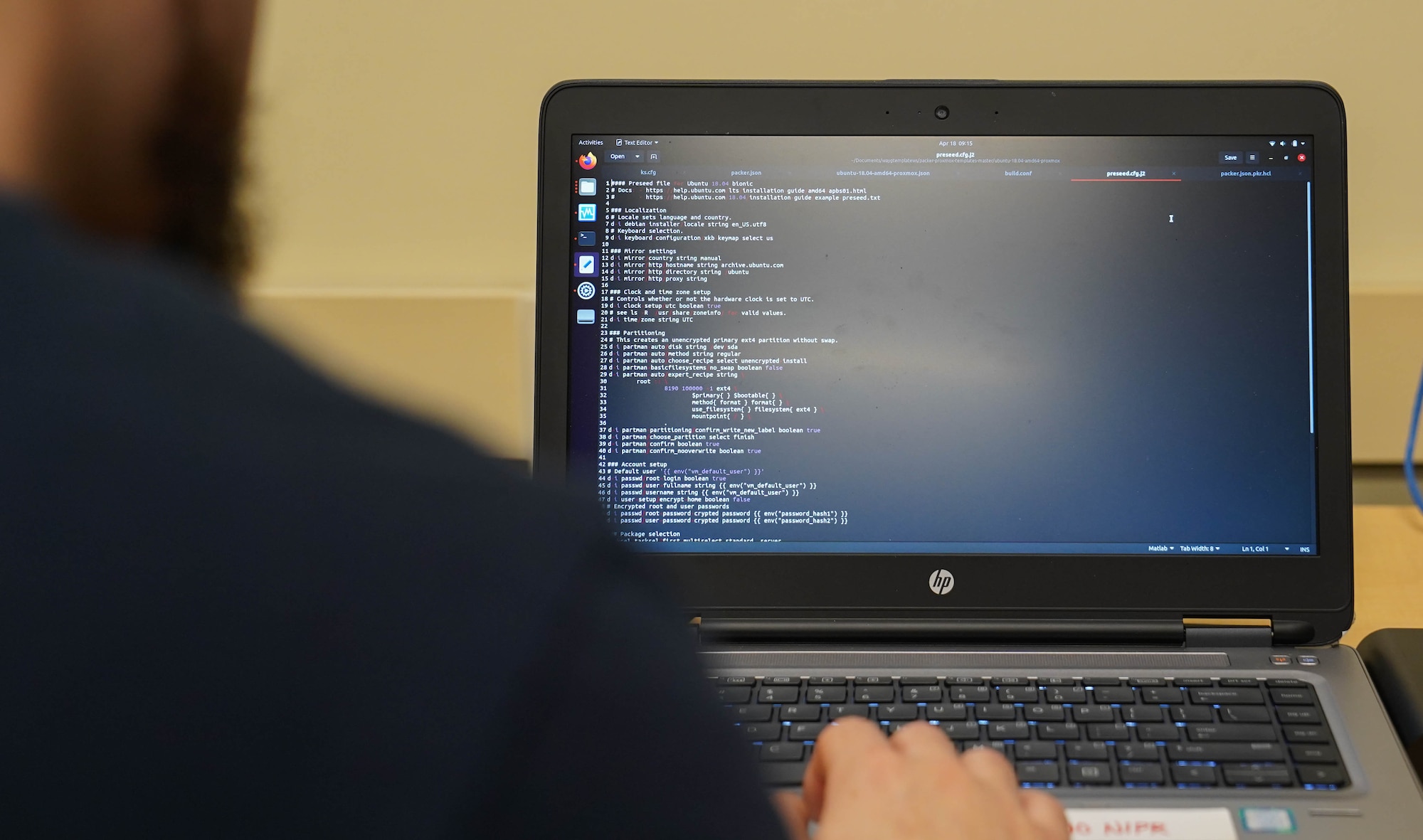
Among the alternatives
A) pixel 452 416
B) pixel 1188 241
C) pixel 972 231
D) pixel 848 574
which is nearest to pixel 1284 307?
pixel 1188 241

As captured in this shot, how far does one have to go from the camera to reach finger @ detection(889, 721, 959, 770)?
411 mm

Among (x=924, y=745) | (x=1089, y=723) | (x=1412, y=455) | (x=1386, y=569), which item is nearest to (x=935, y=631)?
(x=1089, y=723)

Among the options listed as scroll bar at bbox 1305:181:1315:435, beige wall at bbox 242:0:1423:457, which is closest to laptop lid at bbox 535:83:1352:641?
scroll bar at bbox 1305:181:1315:435

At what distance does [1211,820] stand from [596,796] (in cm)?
46

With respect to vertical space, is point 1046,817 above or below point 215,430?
below

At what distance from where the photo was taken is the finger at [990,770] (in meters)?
0.40

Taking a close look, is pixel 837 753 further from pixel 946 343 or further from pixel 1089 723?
pixel 946 343

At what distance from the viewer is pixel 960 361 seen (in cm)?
71

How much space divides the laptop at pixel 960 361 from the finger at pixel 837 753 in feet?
0.77

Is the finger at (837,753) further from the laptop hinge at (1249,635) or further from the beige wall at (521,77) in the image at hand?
the beige wall at (521,77)

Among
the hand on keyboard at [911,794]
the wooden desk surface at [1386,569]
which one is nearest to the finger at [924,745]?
the hand on keyboard at [911,794]

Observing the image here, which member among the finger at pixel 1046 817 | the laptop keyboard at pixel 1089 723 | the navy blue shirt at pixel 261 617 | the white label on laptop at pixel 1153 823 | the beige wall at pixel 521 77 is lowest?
the white label on laptop at pixel 1153 823

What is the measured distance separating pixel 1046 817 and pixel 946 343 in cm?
39

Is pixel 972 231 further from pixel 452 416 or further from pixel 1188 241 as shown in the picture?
pixel 452 416
